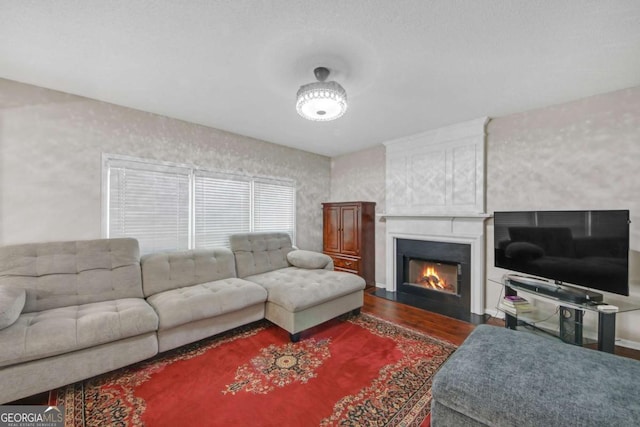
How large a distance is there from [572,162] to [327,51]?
2691mm

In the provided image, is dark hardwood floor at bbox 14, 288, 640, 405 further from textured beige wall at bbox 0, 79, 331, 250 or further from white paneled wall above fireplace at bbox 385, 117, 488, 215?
textured beige wall at bbox 0, 79, 331, 250

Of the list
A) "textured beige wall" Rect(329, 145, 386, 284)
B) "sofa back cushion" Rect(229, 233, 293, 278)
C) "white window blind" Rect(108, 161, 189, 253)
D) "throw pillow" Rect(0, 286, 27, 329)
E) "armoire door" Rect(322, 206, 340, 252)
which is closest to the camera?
"throw pillow" Rect(0, 286, 27, 329)

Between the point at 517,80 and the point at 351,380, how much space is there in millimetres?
2839

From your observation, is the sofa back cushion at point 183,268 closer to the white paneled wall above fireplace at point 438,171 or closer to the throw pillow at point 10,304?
the throw pillow at point 10,304

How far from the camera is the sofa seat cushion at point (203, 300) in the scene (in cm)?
213

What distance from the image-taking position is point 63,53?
73.4 inches

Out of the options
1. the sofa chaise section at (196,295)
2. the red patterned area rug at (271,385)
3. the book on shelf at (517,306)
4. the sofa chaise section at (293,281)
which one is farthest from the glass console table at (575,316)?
the sofa chaise section at (196,295)

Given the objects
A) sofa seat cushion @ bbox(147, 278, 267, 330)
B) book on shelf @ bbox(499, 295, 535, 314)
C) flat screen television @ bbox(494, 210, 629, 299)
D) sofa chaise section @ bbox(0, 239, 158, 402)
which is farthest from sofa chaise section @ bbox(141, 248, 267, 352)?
flat screen television @ bbox(494, 210, 629, 299)

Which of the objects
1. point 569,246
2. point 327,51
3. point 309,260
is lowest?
point 309,260

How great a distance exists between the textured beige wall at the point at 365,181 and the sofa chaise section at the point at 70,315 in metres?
3.26

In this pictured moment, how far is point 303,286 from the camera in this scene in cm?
276

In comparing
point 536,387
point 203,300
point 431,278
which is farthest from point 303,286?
point 431,278

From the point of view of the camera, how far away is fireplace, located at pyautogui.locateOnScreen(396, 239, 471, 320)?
130 inches

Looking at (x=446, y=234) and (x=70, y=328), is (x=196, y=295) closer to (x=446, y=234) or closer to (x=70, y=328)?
(x=70, y=328)
